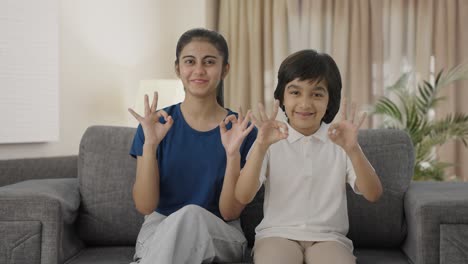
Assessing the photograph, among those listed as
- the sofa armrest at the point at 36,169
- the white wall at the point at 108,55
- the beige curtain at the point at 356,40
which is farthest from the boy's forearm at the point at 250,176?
the beige curtain at the point at 356,40

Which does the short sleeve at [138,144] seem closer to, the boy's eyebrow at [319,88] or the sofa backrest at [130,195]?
the sofa backrest at [130,195]

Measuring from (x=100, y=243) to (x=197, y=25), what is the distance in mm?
3175

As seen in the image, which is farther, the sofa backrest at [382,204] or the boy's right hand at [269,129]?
the sofa backrest at [382,204]

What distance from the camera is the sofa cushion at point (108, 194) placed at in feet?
7.86

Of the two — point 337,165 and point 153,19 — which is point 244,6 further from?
point 337,165

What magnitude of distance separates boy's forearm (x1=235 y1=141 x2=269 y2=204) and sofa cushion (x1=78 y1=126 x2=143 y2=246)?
0.49 m

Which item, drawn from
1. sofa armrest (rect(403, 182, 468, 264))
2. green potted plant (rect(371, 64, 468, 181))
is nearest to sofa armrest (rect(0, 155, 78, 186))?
sofa armrest (rect(403, 182, 468, 264))

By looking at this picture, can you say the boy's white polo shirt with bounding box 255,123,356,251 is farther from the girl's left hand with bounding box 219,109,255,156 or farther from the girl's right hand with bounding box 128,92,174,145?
the girl's right hand with bounding box 128,92,174,145

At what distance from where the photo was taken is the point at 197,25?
5344 mm

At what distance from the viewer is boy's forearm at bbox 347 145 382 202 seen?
199cm

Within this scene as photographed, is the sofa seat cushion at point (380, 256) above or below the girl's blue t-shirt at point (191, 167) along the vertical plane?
below

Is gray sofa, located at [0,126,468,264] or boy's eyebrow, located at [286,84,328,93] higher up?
boy's eyebrow, located at [286,84,328,93]

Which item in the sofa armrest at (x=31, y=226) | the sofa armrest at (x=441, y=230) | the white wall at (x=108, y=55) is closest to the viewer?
the sofa armrest at (x=441, y=230)

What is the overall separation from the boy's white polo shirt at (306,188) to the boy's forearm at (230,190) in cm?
8
